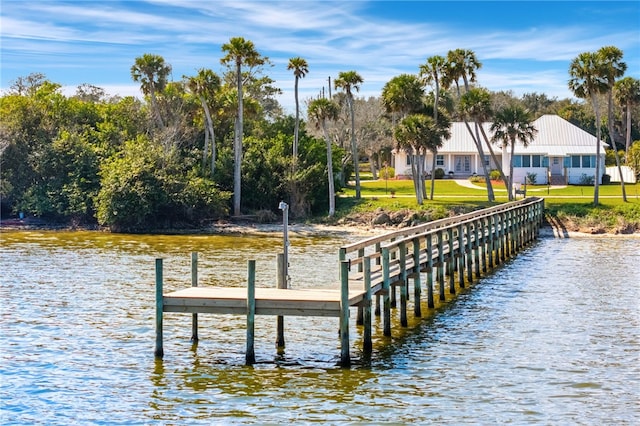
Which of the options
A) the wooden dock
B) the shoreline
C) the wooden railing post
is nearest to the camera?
the wooden dock

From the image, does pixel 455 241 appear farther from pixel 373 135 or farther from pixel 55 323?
pixel 373 135

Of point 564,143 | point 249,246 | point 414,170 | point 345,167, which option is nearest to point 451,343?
point 249,246

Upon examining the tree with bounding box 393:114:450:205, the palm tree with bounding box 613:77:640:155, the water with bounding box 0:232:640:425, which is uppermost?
the palm tree with bounding box 613:77:640:155

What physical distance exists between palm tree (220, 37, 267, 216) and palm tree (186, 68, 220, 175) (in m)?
1.32

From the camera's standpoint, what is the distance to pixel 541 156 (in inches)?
2960

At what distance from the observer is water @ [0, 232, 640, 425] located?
1600cm

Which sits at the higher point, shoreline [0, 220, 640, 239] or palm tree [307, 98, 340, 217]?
palm tree [307, 98, 340, 217]

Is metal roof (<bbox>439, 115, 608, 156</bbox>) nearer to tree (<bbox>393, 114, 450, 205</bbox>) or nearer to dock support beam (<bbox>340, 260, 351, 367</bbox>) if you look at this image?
tree (<bbox>393, 114, 450, 205</bbox>)

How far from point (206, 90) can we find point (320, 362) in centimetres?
4156

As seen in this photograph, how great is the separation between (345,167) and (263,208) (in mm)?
13953

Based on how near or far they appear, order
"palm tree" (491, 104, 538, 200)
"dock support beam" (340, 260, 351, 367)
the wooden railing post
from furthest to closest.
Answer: "palm tree" (491, 104, 538, 200) → the wooden railing post → "dock support beam" (340, 260, 351, 367)

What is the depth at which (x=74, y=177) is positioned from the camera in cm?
5797

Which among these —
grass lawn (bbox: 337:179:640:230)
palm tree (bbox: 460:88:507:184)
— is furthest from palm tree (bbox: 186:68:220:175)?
palm tree (bbox: 460:88:507:184)

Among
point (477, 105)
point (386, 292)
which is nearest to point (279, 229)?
Result: point (477, 105)
